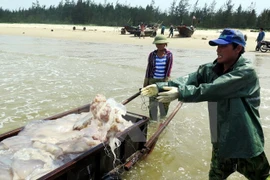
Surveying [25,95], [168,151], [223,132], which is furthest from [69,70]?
[223,132]

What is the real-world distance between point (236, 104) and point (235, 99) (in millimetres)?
54

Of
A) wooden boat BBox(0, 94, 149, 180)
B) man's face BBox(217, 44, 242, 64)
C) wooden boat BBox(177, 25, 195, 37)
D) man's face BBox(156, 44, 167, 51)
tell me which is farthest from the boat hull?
wooden boat BBox(177, 25, 195, 37)

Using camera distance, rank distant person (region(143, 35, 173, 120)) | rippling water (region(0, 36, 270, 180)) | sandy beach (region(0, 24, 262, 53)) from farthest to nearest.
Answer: sandy beach (region(0, 24, 262, 53)) → distant person (region(143, 35, 173, 120)) → rippling water (region(0, 36, 270, 180))

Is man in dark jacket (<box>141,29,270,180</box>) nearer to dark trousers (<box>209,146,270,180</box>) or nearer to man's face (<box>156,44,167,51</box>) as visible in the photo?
dark trousers (<box>209,146,270,180</box>)

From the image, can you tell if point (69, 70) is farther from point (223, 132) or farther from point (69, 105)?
point (223, 132)

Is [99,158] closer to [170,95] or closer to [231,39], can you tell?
[170,95]

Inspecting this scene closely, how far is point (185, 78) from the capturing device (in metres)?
3.44

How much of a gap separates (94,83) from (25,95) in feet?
9.38

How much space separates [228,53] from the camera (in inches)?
112

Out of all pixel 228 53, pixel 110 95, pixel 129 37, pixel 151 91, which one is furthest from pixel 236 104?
pixel 129 37

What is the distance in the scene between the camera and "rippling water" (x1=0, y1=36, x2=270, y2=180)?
4824 millimetres

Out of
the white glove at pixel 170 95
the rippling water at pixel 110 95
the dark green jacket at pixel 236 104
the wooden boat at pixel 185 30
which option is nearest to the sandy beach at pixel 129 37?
the wooden boat at pixel 185 30

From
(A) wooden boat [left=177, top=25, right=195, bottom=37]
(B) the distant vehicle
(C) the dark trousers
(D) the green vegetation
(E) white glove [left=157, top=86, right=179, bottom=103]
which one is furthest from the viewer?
(D) the green vegetation

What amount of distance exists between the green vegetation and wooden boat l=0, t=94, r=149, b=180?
46.3 meters
